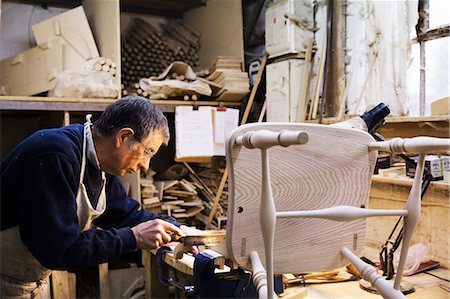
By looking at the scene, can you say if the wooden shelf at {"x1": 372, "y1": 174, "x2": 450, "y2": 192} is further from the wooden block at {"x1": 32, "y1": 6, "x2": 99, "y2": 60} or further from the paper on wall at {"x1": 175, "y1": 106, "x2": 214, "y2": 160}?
the wooden block at {"x1": 32, "y1": 6, "x2": 99, "y2": 60}

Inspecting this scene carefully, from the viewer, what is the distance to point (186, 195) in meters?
3.79

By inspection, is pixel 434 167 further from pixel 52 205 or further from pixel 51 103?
pixel 51 103

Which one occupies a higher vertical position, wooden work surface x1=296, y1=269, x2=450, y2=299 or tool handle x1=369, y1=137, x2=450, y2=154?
tool handle x1=369, y1=137, x2=450, y2=154

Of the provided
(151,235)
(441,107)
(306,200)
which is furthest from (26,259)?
(441,107)

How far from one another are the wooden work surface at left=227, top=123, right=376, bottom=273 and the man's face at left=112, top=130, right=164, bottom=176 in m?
0.52

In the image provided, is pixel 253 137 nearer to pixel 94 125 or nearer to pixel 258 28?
pixel 94 125

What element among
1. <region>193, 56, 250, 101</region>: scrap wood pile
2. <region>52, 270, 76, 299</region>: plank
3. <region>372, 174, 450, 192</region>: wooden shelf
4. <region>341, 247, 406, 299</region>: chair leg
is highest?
<region>193, 56, 250, 101</region>: scrap wood pile

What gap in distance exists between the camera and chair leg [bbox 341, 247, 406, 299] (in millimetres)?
1314

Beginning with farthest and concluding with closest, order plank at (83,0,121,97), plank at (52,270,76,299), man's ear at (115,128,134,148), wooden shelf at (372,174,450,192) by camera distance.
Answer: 1. plank at (83,0,121,97)
2. plank at (52,270,76,299)
3. wooden shelf at (372,174,450,192)
4. man's ear at (115,128,134,148)

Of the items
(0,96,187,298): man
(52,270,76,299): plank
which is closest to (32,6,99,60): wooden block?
(52,270,76,299): plank

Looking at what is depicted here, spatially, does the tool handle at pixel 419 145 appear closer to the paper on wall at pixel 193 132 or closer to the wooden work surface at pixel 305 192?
the wooden work surface at pixel 305 192

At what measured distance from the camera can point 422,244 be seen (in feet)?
7.57

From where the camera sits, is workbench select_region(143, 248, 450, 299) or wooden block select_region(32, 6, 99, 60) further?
wooden block select_region(32, 6, 99, 60)

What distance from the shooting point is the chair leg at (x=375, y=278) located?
131 cm
